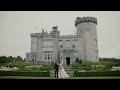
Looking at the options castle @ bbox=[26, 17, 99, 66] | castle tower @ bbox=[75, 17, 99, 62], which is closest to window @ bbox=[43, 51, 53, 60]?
castle @ bbox=[26, 17, 99, 66]

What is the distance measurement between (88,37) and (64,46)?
13.2ft

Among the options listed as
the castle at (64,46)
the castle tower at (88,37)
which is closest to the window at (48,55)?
the castle at (64,46)

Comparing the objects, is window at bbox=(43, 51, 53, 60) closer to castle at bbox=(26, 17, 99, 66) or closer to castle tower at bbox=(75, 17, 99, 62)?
castle at bbox=(26, 17, 99, 66)

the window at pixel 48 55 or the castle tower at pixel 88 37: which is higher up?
the castle tower at pixel 88 37

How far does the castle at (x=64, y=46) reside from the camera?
28.1 metres

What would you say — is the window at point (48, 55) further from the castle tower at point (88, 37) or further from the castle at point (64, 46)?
the castle tower at point (88, 37)

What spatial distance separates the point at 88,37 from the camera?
29141 millimetres

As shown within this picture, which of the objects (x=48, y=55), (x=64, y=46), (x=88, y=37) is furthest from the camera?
(x=88, y=37)

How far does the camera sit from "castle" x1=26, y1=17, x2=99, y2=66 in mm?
28138

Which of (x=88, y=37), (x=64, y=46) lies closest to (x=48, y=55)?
(x=64, y=46)

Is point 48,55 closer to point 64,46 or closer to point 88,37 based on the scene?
point 64,46
